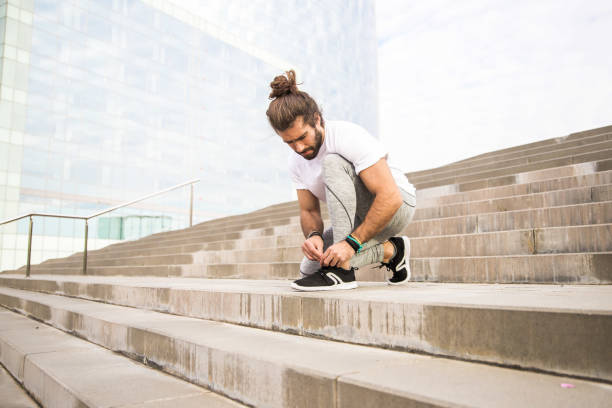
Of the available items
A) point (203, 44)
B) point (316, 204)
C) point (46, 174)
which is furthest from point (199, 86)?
Answer: point (316, 204)

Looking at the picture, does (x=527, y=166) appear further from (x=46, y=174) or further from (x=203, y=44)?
(x=203, y=44)

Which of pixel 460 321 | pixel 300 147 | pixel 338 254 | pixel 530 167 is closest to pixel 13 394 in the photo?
pixel 338 254

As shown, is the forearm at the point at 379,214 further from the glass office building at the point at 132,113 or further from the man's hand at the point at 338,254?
the glass office building at the point at 132,113

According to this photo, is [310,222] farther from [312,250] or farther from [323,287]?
[323,287]

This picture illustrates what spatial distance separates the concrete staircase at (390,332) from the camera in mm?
952

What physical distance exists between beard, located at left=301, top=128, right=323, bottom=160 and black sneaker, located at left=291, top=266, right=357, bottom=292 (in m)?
0.52

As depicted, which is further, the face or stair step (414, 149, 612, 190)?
stair step (414, 149, 612, 190)

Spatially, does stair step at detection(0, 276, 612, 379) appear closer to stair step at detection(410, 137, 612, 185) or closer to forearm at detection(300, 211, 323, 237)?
forearm at detection(300, 211, 323, 237)

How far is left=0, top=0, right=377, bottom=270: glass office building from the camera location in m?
13.6

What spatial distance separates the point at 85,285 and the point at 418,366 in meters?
3.33

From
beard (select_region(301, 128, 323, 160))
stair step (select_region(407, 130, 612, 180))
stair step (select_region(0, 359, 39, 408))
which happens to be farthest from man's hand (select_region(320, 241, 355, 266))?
stair step (select_region(407, 130, 612, 180))

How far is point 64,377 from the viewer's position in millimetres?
1562

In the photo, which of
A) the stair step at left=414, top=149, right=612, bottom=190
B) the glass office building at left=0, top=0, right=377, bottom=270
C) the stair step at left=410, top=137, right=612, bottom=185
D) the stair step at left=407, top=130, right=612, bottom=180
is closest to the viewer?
the stair step at left=414, top=149, right=612, bottom=190

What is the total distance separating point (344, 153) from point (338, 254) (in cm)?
45
